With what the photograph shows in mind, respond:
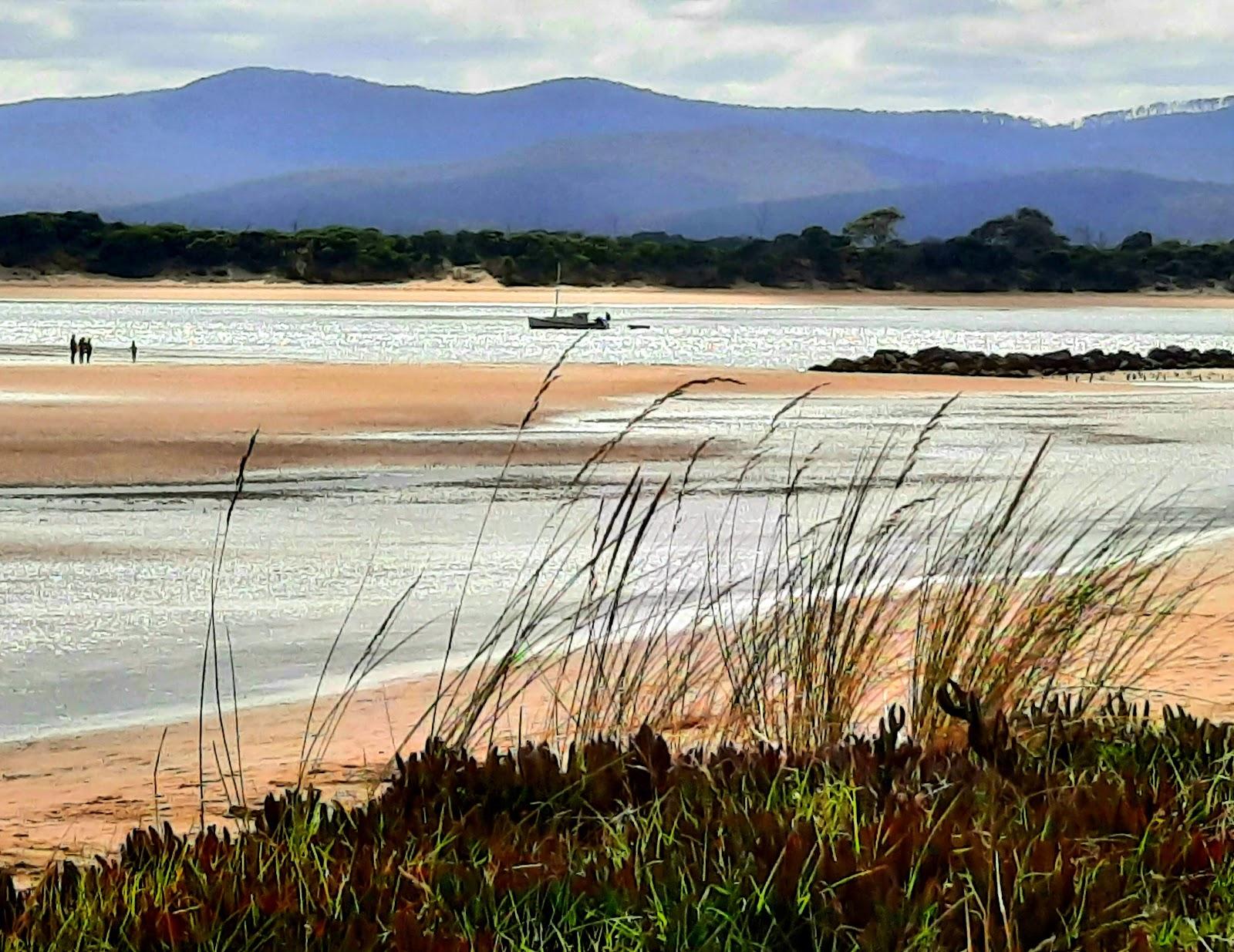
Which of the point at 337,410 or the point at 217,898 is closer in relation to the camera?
the point at 217,898

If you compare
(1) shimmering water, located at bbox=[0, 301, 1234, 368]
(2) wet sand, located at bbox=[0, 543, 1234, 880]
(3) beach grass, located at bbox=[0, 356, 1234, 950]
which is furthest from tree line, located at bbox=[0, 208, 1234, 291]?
(3) beach grass, located at bbox=[0, 356, 1234, 950]

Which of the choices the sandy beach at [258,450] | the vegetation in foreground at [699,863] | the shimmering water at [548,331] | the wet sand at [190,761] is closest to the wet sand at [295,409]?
the sandy beach at [258,450]

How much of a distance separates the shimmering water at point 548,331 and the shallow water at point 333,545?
23.2 metres

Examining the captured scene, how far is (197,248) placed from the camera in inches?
3915

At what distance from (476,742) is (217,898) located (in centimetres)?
331

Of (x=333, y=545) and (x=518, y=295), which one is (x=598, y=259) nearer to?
(x=518, y=295)

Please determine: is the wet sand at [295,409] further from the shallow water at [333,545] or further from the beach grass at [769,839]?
the beach grass at [769,839]

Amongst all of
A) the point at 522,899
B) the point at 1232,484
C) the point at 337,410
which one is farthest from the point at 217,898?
the point at 337,410

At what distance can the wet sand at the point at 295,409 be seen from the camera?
18.8 metres

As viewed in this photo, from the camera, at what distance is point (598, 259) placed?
343 ft

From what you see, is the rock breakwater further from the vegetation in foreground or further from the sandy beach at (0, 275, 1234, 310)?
the sandy beach at (0, 275, 1234, 310)

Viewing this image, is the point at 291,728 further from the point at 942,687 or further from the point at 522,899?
the point at 522,899

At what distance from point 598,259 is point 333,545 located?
9256 cm

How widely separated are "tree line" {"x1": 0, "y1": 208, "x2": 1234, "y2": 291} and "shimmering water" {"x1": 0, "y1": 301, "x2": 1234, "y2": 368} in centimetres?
462
